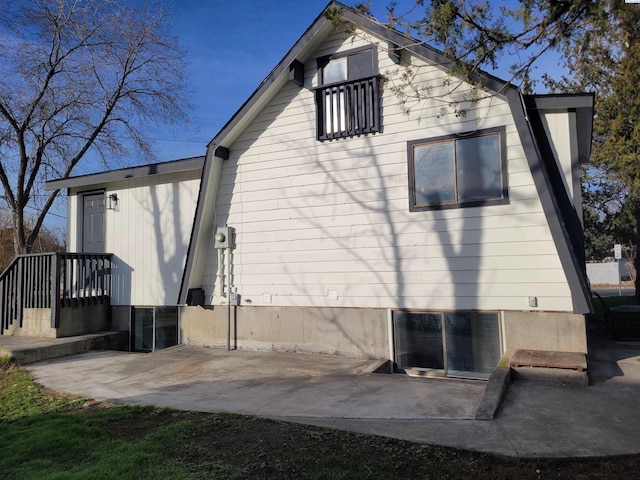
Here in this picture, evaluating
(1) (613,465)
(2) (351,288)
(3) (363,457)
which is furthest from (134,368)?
(1) (613,465)

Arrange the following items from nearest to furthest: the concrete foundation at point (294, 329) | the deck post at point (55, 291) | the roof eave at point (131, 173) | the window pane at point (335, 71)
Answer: the concrete foundation at point (294, 329) → the window pane at point (335, 71) → the deck post at point (55, 291) → the roof eave at point (131, 173)

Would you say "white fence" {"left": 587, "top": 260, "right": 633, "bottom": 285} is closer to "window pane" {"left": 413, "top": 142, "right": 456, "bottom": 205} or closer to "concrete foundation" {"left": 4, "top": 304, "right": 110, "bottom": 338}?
"window pane" {"left": 413, "top": 142, "right": 456, "bottom": 205}

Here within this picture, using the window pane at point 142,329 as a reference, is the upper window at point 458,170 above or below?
above

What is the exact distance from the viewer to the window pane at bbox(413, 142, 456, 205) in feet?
23.6

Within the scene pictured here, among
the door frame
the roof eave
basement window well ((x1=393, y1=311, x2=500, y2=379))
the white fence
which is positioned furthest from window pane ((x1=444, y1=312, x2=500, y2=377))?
the white fence

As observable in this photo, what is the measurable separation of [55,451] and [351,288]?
5.01 metres

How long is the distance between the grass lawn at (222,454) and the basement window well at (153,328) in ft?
16.7

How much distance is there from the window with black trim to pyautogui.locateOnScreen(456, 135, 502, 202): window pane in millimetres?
1577

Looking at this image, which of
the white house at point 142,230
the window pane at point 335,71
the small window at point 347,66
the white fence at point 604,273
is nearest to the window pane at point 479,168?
the small window at point 347,66

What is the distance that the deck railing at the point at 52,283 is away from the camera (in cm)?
966

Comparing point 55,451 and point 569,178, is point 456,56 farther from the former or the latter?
point 55,451

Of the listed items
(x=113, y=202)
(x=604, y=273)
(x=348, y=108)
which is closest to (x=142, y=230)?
(x=113, y=202)

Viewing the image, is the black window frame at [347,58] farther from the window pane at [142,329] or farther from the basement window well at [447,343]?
the window pane at [142,329]

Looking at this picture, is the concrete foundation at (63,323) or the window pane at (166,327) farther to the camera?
the window pane at (166,327)
